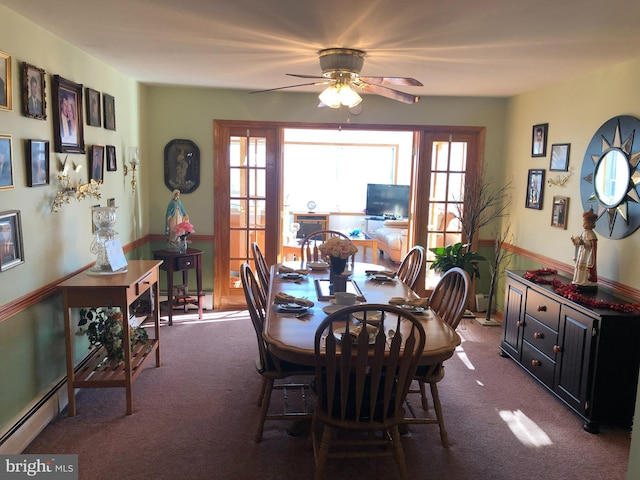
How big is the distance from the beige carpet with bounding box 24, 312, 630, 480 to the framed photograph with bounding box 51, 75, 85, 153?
1.66 metres

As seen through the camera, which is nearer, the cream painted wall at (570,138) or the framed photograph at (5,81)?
the framed photograph at (5,81)

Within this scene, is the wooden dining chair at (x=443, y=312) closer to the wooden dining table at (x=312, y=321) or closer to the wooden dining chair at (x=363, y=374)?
the wooden dining table at (x=312, y=321)

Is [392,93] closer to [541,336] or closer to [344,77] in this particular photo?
[344,77]

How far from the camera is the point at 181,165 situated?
509 centimetres

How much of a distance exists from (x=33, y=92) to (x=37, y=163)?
40cm

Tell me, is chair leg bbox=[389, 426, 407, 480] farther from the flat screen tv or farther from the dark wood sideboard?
the flat screen tv

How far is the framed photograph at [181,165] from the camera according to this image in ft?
16.6

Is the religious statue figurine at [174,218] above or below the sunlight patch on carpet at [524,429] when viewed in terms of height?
above

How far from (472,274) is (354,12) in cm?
350

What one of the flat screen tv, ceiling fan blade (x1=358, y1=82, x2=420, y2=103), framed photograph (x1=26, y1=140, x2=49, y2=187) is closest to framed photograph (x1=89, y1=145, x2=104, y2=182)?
framed photograph (x1=26, y1=140, x2=49, y2=187)

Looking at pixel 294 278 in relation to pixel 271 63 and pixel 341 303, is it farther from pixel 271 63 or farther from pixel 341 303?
pixel 271 63

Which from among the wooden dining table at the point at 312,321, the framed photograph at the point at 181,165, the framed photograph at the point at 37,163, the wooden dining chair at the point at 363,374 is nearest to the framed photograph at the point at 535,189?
the wooden dining table at the point at 312,321

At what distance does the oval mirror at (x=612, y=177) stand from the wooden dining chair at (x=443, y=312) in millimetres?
1390

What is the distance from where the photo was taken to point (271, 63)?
3590 mm
